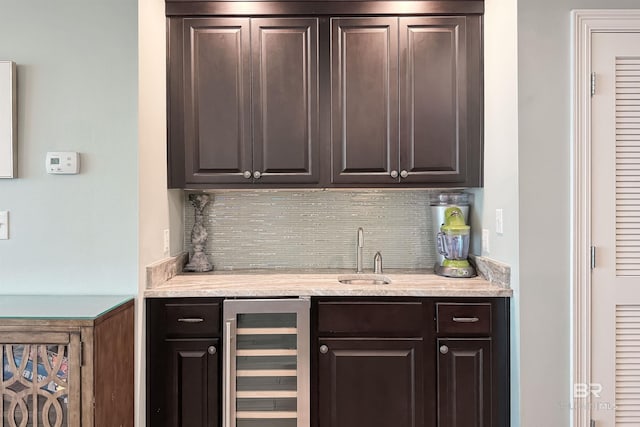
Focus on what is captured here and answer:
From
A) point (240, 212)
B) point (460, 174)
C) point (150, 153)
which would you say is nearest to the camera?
point (150, 153)

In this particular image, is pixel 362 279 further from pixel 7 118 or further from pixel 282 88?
pixel 7 118

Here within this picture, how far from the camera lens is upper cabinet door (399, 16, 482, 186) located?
225 centimetres

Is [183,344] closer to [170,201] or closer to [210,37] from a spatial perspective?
[170,201]

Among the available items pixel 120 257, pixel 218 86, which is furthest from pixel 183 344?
pixel 218 86

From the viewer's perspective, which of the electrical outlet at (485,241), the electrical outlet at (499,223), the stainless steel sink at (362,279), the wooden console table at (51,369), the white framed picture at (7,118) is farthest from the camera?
the stainless steel sink at (362,279)

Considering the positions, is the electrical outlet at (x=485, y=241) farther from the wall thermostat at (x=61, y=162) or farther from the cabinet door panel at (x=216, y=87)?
the wall thermostat at (x=61, y=162)

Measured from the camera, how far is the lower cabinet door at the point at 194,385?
6.42 ft

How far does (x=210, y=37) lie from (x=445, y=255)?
174cm

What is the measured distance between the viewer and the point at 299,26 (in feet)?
7.50

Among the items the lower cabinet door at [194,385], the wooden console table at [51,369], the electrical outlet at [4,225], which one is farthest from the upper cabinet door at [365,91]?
the electrical outlet at [4,225]

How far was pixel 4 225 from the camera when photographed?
188 cm

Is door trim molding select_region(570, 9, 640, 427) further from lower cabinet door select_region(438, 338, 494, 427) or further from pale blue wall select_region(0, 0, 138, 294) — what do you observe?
pale blue wall select_region(0, 0, 138, 294)

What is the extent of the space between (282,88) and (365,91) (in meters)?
0.45

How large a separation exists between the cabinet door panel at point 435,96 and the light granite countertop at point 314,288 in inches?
22.7
